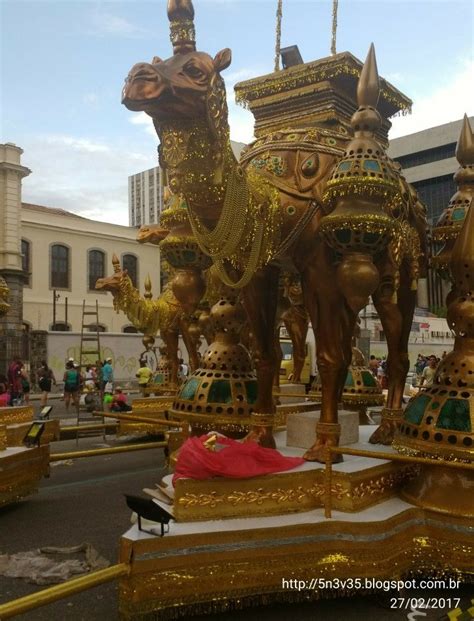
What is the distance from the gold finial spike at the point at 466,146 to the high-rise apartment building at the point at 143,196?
2487 inches

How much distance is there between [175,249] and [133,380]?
706 inches

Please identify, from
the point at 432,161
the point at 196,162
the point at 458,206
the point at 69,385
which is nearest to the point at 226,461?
the point at 196,162

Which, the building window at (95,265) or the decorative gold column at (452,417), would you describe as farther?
the building window at (95,265)

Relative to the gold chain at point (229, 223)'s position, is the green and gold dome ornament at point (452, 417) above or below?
below

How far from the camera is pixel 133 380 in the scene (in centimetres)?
2209

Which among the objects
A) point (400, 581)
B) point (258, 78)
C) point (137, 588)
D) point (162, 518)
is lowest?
point (400, 581)

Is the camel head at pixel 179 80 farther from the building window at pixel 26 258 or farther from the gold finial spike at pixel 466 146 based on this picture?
the building window at pixel 26 258

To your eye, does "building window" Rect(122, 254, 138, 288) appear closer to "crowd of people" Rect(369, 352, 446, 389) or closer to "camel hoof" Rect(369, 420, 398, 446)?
"crowd of people" Rect(369, 352, 446, 389)

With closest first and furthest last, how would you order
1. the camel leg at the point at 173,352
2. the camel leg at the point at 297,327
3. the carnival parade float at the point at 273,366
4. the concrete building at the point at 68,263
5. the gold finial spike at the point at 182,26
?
the carnival parade float at the point at 273,366 < the gold finial spike at the point at 182,26 < the camel leg at the point at 297,327 < the camel leg at the point at 173,352 < the concrete building at the point at 68,263

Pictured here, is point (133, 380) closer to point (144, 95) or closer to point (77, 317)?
point (77, 317)

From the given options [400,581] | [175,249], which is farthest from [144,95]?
[400,581]

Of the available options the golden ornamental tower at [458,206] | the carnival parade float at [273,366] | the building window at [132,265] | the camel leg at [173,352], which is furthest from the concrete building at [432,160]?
the carnival parade float at [273,366]

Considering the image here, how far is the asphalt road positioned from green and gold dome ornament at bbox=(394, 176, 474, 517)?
21.5 inches

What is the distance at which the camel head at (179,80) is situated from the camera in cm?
296
